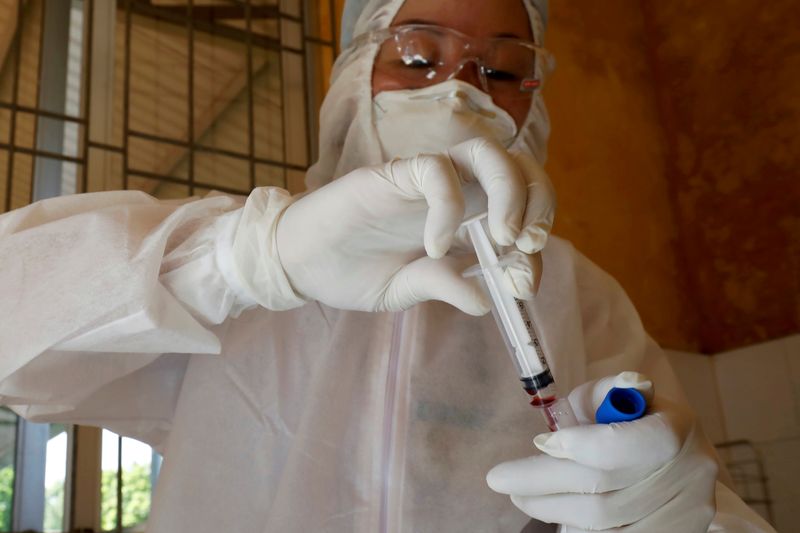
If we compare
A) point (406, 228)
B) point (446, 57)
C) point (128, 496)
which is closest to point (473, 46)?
point (446, 57)

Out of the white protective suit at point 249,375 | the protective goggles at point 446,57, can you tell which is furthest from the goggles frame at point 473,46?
the white protective suit at point 249,375

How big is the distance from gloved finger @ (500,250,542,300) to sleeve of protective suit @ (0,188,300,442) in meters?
0.25

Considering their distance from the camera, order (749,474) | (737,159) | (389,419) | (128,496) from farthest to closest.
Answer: (737,159) < (749,474) < (128,496) < (389,419)

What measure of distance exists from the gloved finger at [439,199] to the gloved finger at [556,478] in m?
0.21

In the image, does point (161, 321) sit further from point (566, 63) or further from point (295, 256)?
point (566, 63)

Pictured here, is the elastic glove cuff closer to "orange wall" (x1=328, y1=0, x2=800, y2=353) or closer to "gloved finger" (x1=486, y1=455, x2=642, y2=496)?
"gloved finger" (x1=486, y1=455, x2=642, y2=496)

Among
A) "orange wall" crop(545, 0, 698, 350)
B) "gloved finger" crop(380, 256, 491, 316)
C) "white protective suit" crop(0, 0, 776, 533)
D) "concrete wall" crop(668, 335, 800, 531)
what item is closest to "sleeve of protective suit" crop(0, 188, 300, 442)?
"white protective suit" crop(0, 0, 776, 533)

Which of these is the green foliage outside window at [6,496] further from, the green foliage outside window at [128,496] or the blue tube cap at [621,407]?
the blue tube cap at [621,407]

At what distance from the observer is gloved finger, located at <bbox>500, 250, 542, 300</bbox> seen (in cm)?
70

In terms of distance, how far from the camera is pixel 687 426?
0.70 m

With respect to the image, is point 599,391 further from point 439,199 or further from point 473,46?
point 473,46

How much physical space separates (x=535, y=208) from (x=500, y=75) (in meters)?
0.52

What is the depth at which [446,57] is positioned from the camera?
1.13 metres

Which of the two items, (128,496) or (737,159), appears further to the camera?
(737,159)
